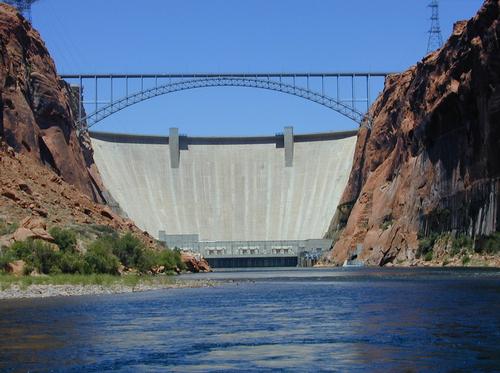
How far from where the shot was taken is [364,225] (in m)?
141

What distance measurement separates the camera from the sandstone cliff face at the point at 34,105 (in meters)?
104

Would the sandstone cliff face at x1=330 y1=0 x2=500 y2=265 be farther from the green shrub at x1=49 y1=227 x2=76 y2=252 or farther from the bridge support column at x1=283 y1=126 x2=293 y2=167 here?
the green shrub at x1=49 y1=227 x2=76 y2=252

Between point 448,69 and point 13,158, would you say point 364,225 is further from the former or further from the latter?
point 13,158

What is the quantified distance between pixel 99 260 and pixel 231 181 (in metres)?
100

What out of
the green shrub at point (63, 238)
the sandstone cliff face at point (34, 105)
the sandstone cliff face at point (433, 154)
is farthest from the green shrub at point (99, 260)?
the sandstone cliff face at point (433, 154)

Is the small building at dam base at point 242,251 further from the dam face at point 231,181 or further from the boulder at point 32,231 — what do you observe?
the boulder at point 32,231

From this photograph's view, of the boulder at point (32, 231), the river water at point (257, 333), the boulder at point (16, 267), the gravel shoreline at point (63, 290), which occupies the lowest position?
the river water at point (257, 333)

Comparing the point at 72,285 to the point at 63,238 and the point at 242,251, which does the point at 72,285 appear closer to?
the point at 63,238

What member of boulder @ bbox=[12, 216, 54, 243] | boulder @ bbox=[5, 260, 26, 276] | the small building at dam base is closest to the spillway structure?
the small building at dam base

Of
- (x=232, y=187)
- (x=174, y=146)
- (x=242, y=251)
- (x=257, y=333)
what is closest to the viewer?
(x=257, y=333)

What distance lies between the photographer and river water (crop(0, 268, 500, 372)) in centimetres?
2581

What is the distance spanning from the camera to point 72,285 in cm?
6338

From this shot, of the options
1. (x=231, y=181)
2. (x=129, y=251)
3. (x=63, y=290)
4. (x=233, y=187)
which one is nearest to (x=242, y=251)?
(x=233, y=187)

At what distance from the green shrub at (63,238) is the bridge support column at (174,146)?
9888 centimetres
